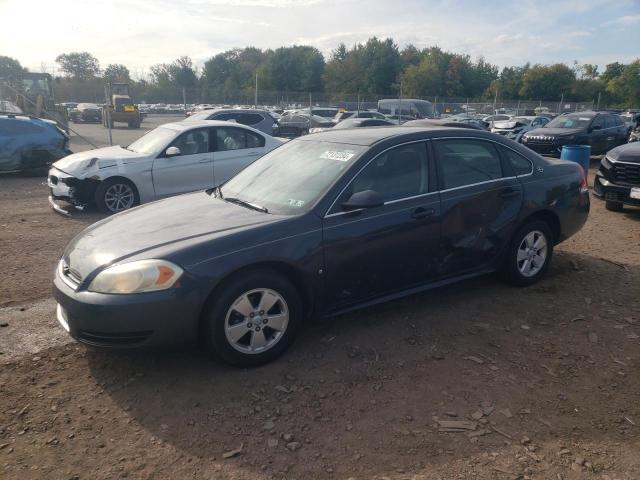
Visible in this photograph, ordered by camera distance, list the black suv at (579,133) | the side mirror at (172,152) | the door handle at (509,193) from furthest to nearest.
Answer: the black suv at (579,133)
the side mirror at (172,152)
the door handle at (509,193)

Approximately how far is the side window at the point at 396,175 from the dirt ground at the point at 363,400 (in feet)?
3.65

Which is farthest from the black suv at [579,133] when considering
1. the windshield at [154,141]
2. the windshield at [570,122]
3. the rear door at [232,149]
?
the windshield at [154,141]

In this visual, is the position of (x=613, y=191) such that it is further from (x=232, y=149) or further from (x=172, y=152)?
(x=172, y=152)

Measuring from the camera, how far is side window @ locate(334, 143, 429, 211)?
3955 millimetres

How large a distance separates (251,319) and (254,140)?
6.36m

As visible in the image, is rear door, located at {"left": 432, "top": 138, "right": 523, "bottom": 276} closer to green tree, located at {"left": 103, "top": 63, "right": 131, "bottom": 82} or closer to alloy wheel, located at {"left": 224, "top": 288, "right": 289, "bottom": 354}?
alloy wheel, located at {"left": 224, "top": 288, "right": 289, "bottom": 354}

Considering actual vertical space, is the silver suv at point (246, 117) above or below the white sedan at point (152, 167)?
above

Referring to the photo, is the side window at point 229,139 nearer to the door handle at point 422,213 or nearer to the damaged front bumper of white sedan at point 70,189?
the damaged front bumper of white sedan at point 70,189

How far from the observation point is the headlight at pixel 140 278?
3.18m

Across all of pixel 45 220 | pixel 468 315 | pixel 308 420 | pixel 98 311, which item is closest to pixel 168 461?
pixel 308 420

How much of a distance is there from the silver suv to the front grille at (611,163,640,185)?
34.2 ft

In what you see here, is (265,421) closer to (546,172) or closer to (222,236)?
(222,236)

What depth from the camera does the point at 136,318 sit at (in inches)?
124

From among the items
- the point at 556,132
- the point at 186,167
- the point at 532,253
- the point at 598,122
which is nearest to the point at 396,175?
the point at 532,253
